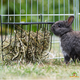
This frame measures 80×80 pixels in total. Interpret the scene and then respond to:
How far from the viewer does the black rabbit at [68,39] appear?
3.27 metres

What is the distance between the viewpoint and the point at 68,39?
3.31m

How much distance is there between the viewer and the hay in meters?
3.26

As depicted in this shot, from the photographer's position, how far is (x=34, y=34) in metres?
3.37

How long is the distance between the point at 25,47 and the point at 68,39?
2.67 ft

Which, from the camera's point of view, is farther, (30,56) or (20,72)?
(30,56)

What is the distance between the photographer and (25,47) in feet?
10.7

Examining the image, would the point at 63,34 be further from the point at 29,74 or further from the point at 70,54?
the point at 29,74

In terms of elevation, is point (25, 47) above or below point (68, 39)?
below

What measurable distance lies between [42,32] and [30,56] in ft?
1.74

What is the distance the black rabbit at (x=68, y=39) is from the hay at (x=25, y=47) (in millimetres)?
278

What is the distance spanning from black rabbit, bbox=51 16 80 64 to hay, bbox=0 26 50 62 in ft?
0.91

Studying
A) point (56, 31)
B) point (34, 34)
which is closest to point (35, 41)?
point (34, 34)

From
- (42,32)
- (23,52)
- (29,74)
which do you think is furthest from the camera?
(42,32)

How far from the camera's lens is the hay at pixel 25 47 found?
3.26 m
